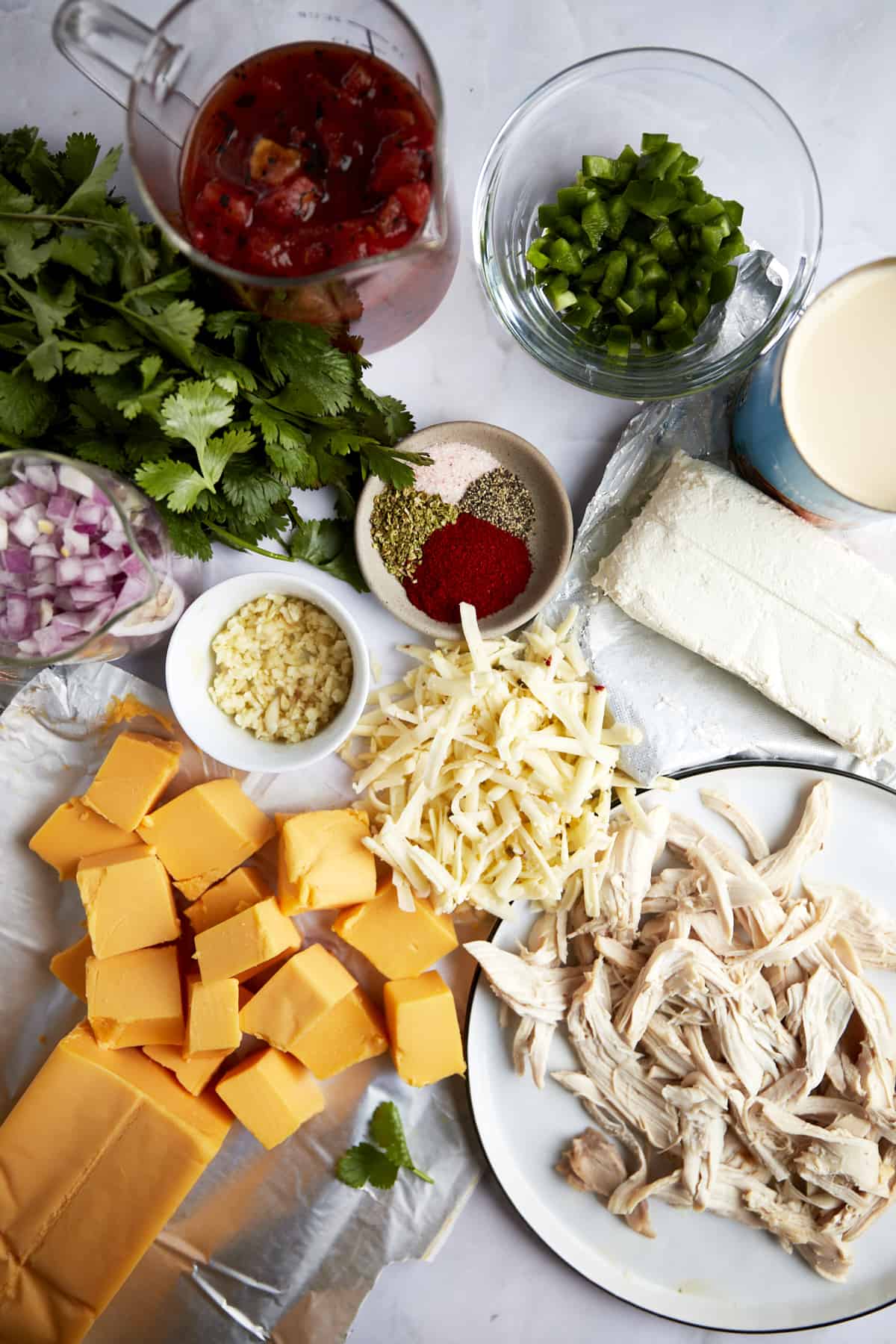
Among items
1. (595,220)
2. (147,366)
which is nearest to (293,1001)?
(147,366)

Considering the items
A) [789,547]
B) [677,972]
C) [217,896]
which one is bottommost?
[217,896]

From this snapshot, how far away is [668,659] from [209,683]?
3.02ft

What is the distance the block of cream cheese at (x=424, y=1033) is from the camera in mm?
1733

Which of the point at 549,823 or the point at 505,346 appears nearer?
the point at 549,823

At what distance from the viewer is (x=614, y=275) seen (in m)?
1.60

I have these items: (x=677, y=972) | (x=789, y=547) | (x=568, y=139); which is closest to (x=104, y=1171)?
(x=677, y=972)

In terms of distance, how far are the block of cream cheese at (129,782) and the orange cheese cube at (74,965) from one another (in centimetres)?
28

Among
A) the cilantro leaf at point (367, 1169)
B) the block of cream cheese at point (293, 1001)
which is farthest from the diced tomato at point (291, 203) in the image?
the cilantro leaf at point (367, 1169)

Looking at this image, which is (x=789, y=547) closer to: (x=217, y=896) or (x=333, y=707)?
(x=333, y=707)

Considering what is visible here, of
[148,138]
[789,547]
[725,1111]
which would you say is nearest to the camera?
[148,138]

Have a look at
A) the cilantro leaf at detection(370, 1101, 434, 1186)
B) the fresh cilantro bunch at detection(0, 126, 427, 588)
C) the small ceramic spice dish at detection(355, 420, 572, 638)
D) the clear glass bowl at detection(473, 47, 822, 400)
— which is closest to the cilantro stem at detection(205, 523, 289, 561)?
the fresh cilantro bunch at detection(0, 126, 427, 588)

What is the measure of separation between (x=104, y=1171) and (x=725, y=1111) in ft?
4.02

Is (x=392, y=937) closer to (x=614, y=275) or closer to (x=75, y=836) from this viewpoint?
(x=75, y=836)

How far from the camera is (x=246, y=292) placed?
4.36 feet
